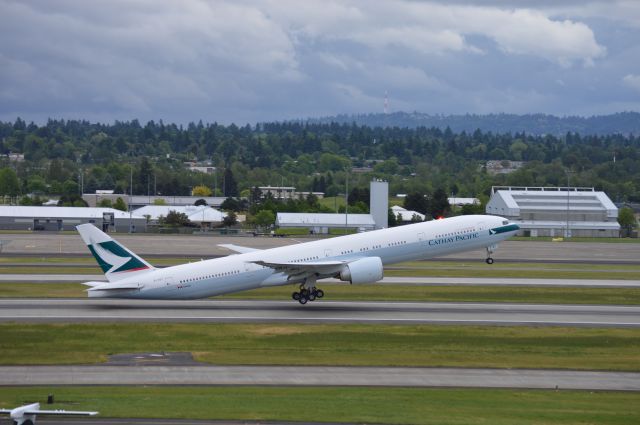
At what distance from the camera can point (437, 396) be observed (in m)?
33.9

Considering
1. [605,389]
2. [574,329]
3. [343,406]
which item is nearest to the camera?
[343,406]

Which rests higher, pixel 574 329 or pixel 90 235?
pixel 90 235

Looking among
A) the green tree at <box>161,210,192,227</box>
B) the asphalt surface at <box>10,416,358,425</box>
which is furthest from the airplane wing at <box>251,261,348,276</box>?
the green tree at <box>161,210,192,227</box>

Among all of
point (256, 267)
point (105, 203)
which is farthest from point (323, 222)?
point (256, 267)

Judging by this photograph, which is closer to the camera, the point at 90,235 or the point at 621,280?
the point at 90,235

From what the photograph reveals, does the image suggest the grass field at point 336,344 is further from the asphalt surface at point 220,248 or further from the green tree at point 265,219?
the green tree at point 265,219

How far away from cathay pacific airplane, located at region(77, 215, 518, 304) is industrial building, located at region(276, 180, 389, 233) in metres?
84.0

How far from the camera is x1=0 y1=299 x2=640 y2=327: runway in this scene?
50.2 m

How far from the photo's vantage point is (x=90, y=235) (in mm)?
54125

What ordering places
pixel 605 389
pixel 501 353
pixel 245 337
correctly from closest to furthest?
1. pixel 605 389
2. pixel 501 353
3. pixel 245 337

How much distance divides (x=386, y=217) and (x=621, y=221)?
39.2 metres

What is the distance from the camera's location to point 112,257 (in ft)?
177

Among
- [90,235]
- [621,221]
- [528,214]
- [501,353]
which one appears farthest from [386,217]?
[501,353]

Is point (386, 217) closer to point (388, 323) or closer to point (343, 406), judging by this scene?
point (388, 323)
